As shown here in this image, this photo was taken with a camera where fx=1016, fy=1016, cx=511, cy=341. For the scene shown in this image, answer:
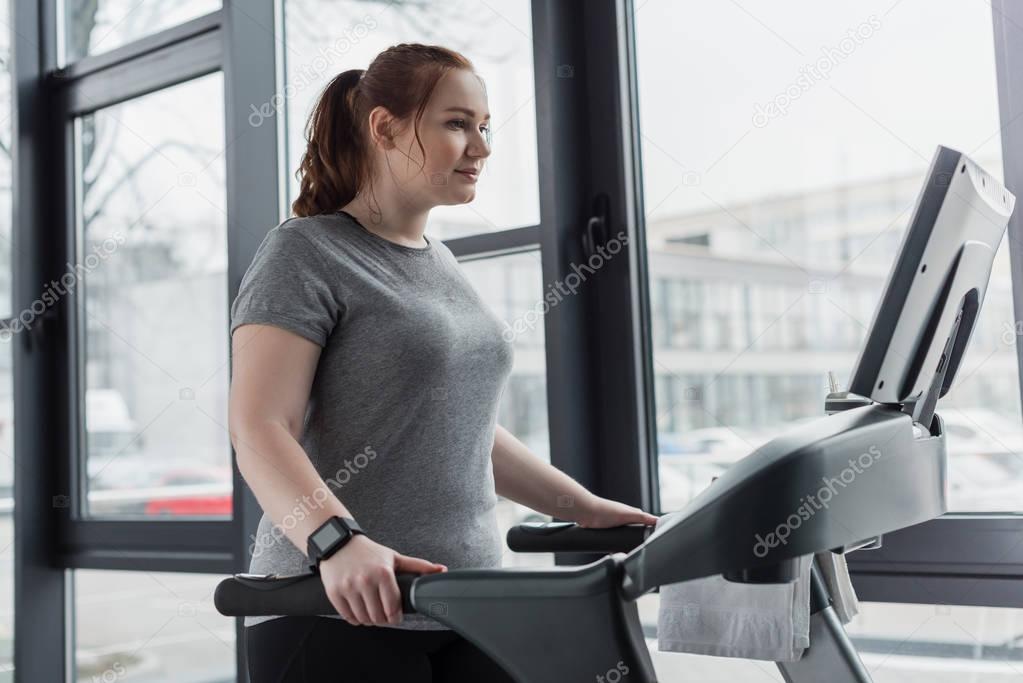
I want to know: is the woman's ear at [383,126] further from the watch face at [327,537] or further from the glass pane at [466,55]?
the glass pane at [466,55]

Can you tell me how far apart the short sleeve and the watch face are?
28cm

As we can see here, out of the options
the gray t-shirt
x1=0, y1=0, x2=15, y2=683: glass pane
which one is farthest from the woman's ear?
x1=0, y1=0, x2=15, y2=683: glass pane

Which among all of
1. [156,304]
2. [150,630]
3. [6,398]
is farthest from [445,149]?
[6,398]

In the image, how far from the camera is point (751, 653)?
1.18 metres

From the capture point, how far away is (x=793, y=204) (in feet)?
A: 6.55

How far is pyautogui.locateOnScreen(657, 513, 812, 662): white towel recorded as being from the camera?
1.18 m

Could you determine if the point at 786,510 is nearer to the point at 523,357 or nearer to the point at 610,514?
the point at 610,514

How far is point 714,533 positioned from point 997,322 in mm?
1125

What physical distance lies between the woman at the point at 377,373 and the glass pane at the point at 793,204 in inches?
27.0

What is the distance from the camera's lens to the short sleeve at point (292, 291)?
3.99ft

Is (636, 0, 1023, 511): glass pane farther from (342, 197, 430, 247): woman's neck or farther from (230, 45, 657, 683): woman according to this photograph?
(342, 197, 430, 247): woman's neck

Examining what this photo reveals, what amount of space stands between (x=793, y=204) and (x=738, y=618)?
40.5 inches

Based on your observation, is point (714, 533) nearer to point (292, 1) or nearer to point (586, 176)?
point (586, 176)

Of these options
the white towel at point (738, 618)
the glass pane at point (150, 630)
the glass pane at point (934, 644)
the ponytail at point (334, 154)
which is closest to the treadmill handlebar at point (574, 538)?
the white towel at point (738, 618)
